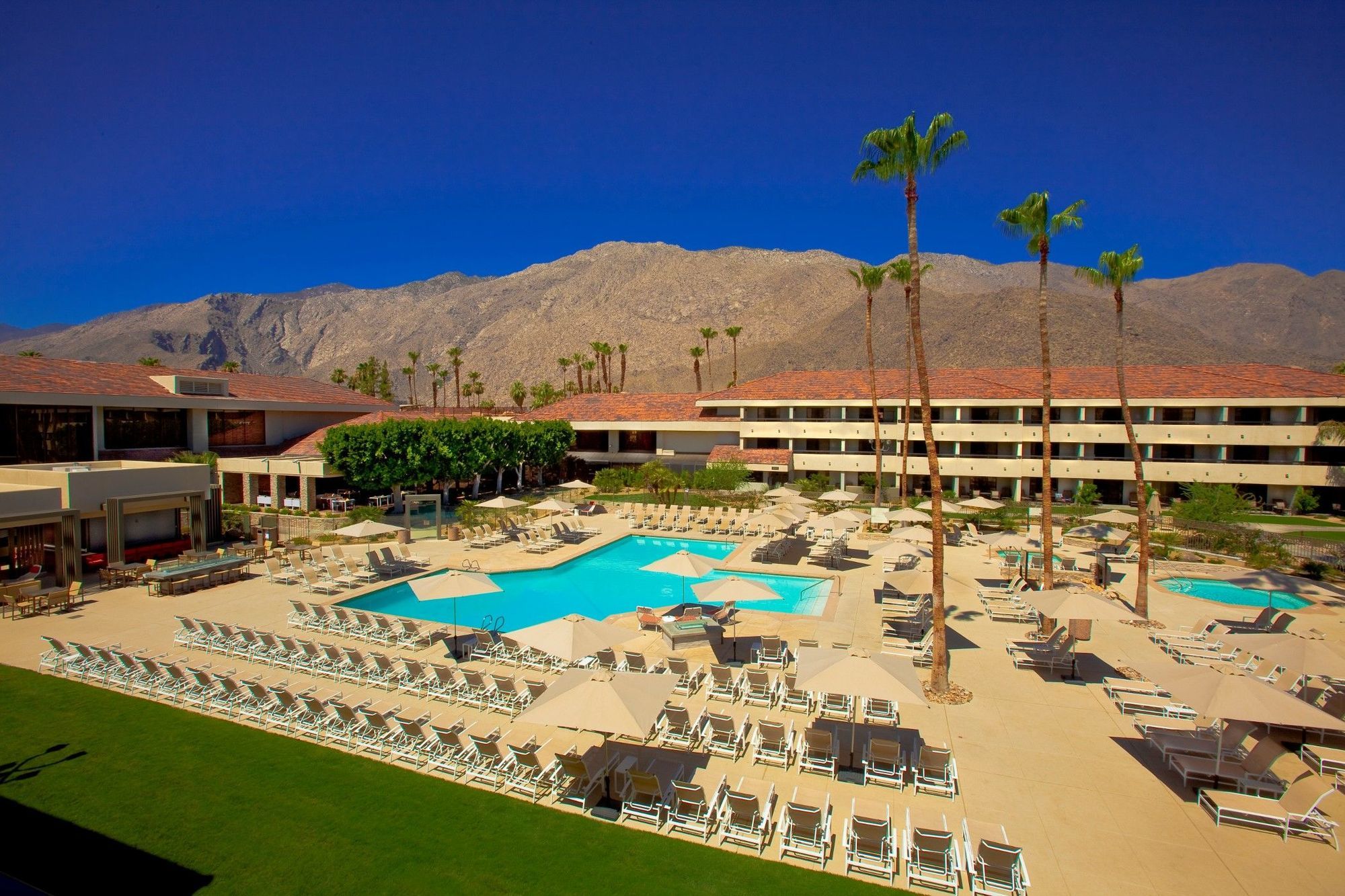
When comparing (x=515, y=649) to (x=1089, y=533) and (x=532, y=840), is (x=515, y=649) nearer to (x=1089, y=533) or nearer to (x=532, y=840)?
(x=532, y=840)

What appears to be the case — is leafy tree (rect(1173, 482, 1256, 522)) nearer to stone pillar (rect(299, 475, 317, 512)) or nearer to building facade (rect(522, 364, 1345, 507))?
building facade (rect(522, 364, 1345, 507))

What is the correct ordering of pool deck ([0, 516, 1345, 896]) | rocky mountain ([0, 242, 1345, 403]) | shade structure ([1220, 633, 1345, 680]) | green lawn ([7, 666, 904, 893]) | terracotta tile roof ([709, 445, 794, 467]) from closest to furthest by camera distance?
green lawn ([7, 666, 904, 893])
pool deck ([0, 516, 1345, 896])
shade structure ([1220, 633, 1345, 680])
terracotta tile roof ([709, 445, 794, 467])
rocky mountain ([0, 242, 1345, 403])

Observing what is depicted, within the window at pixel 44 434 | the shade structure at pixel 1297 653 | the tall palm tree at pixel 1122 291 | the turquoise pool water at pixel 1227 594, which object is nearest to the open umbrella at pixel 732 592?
the shade structure at pixel 1297 653

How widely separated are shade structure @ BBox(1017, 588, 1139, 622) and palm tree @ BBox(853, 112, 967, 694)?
2.23 m

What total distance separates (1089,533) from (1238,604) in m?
5.11

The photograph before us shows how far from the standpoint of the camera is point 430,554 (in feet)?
79.0

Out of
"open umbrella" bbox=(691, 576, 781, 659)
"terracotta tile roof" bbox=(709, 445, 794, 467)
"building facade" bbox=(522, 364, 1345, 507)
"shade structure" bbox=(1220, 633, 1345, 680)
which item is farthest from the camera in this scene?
"terracotta tile roof" bbox=(709, 445, 794, 467)

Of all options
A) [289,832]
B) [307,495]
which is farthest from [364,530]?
[289,832]

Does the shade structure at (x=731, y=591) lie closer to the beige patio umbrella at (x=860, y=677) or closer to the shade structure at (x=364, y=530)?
the beige patio umbrella at (x=860, y=677)

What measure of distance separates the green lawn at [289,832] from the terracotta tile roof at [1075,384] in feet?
128

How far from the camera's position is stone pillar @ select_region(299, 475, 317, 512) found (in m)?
32.6

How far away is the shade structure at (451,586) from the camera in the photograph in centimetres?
1443

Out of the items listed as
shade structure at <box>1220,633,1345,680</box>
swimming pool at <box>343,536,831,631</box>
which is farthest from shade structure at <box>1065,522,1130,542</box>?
shade structure at <box>1220,633,1345,680</box>

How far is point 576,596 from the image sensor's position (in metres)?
20.7
